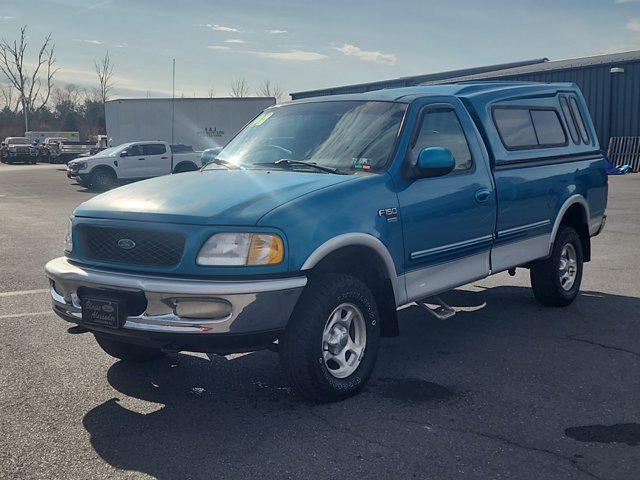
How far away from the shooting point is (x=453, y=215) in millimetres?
5055

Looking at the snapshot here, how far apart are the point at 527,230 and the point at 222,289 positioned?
3.18 meters

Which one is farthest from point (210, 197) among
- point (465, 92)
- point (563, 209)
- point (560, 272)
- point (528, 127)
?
point (560, 272)

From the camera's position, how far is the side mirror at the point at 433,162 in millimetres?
4684

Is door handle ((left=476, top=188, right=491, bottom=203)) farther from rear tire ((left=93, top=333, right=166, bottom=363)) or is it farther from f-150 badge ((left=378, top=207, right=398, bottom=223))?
rear tire ((left=93, top=333, right=166, bottom=363))

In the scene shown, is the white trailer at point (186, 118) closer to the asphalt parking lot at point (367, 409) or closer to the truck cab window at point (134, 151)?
the truck cab window at point (134, 151)

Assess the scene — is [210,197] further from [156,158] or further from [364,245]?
[156,158]

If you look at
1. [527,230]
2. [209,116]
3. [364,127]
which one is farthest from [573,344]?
[209,116]

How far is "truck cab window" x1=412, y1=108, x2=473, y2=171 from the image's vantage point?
5.10m

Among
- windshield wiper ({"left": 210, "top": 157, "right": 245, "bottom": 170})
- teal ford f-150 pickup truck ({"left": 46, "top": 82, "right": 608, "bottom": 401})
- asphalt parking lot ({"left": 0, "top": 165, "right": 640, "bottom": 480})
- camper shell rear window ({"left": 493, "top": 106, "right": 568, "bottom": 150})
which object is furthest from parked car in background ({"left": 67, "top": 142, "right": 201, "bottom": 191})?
camper shell rear window ({"left": 493, "top": 106, "right": 568, "bottom": 150})

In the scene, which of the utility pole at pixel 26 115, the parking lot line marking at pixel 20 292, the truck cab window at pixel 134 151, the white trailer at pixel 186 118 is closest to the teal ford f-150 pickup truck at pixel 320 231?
the parking lot line marking at pixel 20 292

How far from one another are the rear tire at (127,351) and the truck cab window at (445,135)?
239cm

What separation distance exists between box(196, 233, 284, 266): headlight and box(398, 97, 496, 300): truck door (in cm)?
111

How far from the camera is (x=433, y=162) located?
468 centimetres

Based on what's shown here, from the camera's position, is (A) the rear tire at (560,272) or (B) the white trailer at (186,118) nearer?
(A) the rear tire at (560,272)
